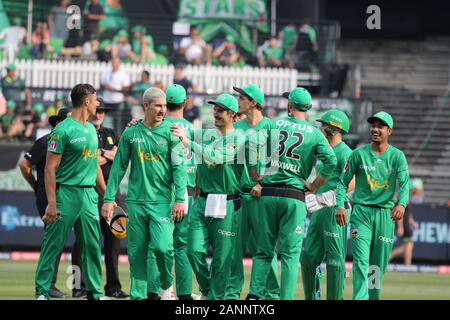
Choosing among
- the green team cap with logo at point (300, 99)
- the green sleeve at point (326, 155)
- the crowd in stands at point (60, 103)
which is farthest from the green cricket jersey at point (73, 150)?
the crowd in stands at point (60, 103)

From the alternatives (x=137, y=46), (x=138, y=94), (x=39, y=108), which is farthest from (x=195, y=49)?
(x=39, y=108)

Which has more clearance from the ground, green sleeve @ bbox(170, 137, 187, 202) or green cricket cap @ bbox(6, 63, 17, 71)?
green cricket cap @ bbox(6, 63, 17, 71)

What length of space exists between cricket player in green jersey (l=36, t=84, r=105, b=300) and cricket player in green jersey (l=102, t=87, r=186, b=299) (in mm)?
351

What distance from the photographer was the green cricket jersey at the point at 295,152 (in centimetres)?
1445

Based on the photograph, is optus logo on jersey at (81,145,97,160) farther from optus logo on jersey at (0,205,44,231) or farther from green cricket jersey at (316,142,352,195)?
optus logo on jersey at (0,205,44,231)

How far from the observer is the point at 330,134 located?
15930mm

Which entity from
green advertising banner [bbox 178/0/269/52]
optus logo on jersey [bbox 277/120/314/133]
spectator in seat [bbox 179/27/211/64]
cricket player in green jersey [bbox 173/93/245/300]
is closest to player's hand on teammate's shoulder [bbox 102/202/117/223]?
cricket player in green jersey [bbox 173/93/245/300]

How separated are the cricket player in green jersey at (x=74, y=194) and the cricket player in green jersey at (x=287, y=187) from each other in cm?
195

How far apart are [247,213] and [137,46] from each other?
18.4m

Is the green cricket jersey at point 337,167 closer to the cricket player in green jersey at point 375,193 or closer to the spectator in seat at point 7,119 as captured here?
the cricket player in green jersey at point 375,193

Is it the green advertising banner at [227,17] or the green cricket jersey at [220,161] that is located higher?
the green advertising banner at [227,17]

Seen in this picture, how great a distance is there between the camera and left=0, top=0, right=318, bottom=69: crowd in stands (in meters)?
32.3

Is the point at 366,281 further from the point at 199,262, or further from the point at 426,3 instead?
the point at 426,3
